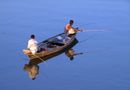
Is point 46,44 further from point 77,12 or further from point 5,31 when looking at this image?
point 77,12

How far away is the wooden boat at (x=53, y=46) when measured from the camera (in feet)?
55.7

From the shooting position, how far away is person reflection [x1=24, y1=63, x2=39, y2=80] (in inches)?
626

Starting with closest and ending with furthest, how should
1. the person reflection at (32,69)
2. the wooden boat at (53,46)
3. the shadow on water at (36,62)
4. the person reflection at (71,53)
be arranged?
1. the person reflection at (32,69)
2. the shadow on water at (36,62)
3. the wooden boat at (53,46)
4. the person reflection at (71,53)

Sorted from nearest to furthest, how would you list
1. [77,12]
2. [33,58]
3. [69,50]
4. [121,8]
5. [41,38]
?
[33,58] < [69,50] < [41,38] < [77,12] < [121,8]

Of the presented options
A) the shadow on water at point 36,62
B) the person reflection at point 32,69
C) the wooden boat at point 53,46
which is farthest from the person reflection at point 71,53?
the person reflection at point 32,69

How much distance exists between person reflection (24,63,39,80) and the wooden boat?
12.1 inches

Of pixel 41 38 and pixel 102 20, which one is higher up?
pixel 102 20

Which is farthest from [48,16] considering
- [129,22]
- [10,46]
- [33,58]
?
[33,58]

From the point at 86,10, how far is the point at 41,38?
5.95 meters

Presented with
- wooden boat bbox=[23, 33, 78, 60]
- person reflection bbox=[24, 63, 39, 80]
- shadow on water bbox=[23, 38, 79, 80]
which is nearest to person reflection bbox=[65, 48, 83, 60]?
shadow on water bbox=[23, 38, 79, 80]

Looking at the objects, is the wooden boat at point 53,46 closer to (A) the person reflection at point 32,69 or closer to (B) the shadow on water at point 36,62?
(B) the shadow on water at point 36,62

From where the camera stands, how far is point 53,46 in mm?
17594

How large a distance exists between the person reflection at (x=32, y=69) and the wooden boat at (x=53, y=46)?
1.01 ft

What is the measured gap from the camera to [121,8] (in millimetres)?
26188
